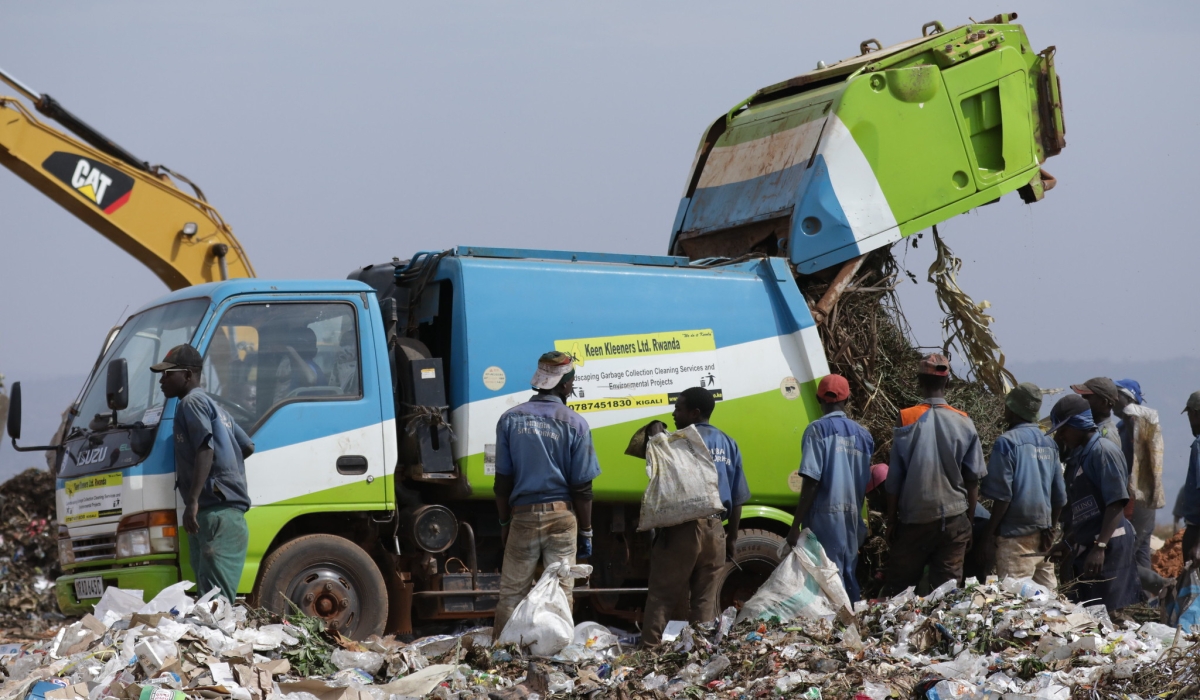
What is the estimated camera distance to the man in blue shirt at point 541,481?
6305 millimetres

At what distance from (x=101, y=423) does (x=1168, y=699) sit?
532 cm

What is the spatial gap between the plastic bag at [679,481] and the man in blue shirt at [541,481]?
32 cm

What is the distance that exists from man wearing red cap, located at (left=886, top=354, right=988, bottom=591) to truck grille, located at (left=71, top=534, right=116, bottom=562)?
4.23 m

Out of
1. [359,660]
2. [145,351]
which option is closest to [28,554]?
[145,351]

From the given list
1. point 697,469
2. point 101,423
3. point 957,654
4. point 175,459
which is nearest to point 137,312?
point 101,423

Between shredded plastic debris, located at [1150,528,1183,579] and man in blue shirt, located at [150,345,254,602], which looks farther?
shredded plastic debris, located at [1150,528,1183,579]

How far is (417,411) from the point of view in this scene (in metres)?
6.84

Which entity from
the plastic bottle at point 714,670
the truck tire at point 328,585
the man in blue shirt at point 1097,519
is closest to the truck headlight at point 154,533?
the truck tire at point 328,585

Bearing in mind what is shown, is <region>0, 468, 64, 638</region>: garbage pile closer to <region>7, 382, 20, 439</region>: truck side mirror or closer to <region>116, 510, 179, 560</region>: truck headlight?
<region>7, 382, 20, 439</region>: truck side mirror

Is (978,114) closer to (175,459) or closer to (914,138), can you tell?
(914,138)

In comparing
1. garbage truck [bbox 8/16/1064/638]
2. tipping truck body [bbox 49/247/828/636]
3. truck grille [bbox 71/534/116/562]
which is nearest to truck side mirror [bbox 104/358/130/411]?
garbage truck [bbox 8/16/1064/638]

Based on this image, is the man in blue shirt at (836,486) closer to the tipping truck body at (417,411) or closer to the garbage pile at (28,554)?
the tipping truck body at (417,411)

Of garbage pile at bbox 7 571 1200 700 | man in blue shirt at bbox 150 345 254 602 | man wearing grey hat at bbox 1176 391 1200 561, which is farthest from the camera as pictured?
man wearing grey hat at bbox 1176 391 1200 561

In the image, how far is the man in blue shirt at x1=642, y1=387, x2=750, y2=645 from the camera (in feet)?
21.0
